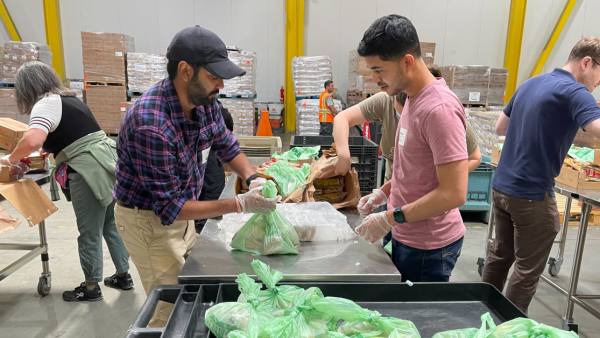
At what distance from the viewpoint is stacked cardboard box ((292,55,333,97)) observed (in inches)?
313

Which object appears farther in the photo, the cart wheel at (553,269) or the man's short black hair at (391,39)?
the cart wheel at (553,269)

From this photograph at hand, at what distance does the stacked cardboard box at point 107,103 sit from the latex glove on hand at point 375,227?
284 inches

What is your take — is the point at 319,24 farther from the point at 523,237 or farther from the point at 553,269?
the point at 523,237

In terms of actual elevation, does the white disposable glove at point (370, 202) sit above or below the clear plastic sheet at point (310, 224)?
above

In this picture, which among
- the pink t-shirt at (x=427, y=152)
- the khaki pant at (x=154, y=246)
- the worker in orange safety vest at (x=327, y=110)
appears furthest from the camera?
the worker in orange safety vest at (x=327, y=110)

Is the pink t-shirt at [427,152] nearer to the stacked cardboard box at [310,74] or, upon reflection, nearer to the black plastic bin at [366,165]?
the black plastic bin at [366,165]

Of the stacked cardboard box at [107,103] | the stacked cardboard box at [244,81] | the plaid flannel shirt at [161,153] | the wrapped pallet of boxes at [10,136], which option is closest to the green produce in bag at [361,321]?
the plaid flannel shirt at [161,153]

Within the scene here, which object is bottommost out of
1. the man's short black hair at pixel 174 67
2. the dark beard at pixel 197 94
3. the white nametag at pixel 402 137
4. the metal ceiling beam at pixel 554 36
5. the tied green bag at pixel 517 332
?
the tied green bag at pixel 517 332

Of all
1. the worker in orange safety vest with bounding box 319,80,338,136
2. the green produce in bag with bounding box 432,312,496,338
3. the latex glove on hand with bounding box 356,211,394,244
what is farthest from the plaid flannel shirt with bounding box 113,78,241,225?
the worker in orange safety vest with bounding box 319,80,338,136

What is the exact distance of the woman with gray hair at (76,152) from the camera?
8.81 ft

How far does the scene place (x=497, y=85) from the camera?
7.45m

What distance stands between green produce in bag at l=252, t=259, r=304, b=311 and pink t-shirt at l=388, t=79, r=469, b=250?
65 cm

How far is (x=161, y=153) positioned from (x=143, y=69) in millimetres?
6787

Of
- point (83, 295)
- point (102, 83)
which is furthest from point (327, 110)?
point (83, 295)
